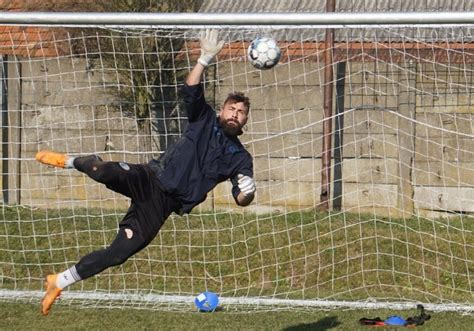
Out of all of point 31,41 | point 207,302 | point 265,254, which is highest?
point 31,41

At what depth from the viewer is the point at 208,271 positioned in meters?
10.8

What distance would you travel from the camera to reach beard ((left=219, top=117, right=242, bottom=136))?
290 inches

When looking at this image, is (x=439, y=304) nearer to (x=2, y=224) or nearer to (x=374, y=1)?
(x=2, y=224)

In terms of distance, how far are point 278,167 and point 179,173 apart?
480 centimetres

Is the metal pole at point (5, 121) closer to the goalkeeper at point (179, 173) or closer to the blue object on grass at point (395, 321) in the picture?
the goalkeeper at point (179, 173)

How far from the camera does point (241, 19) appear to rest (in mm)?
8672

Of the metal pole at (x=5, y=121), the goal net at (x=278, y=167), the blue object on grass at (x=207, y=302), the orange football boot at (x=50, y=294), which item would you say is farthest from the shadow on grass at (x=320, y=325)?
the metal pole at (x=5, y=121)

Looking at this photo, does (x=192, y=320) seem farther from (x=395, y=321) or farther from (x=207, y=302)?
(x=395, y=321)

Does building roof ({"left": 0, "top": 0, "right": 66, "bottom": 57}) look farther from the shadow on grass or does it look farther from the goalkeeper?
the goalkeeper

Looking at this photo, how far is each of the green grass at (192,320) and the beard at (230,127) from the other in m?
1.96

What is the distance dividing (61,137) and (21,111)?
59 centimetres

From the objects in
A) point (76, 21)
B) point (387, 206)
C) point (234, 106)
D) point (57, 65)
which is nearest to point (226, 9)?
point (57, 65)

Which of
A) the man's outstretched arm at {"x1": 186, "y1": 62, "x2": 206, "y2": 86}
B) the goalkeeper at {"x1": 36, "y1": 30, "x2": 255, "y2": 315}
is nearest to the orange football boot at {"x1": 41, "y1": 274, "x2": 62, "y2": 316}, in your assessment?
the goalkeeper at {"x1": 36, "y1": 30, "x2": 255, "y2": 315}

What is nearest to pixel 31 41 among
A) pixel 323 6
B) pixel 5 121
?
pixel 5 121
